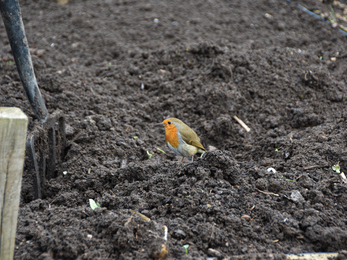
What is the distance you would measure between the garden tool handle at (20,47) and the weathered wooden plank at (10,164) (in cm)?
141

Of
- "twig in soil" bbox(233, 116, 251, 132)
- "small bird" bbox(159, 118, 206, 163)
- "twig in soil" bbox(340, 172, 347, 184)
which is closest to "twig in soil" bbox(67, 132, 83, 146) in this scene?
"small bird" bbox(159, 118, 206, 163)

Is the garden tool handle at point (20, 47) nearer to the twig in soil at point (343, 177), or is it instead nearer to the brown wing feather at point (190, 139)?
the brown wing feather at point (190, 139)

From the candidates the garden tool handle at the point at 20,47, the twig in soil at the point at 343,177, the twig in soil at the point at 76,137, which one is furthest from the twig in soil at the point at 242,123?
the garden tool handle at the point at 20,47

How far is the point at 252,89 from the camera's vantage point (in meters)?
4.21

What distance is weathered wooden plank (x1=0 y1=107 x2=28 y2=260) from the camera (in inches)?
49.9

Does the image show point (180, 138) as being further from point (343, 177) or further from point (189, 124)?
point (343, 177)

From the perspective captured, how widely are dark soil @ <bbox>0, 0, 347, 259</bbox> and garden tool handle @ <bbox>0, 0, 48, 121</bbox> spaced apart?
290 mm

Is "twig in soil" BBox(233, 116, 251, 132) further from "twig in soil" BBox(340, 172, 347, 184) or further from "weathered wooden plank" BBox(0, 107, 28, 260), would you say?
"weathered wooden plank" BBox(0, 107, 28, 260)

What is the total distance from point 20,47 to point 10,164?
158cm

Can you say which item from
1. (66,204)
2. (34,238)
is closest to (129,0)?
(66,204)

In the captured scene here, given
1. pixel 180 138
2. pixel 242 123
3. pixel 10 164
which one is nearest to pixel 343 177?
pixel 242 123

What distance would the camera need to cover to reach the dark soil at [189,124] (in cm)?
186

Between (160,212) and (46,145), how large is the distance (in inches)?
53.1

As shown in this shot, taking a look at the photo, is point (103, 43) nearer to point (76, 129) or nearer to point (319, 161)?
point (76, 129)
